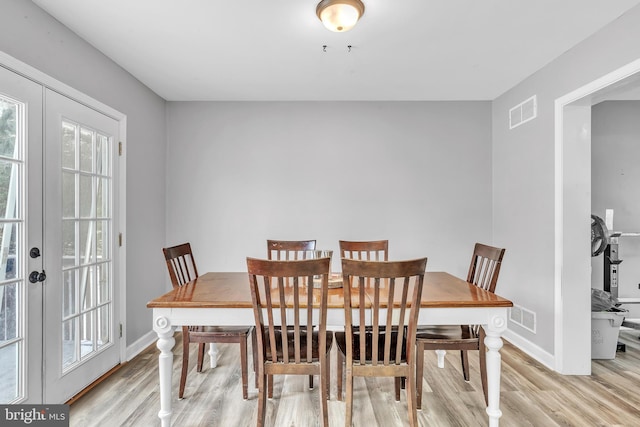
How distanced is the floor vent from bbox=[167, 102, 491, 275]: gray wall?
0.71 meters

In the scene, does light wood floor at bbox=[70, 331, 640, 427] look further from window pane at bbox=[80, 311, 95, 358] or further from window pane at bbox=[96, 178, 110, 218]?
window pane at bbox=[96, 178, 110, 218]

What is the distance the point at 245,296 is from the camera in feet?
6.63

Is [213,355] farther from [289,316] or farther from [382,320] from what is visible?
[382,320]

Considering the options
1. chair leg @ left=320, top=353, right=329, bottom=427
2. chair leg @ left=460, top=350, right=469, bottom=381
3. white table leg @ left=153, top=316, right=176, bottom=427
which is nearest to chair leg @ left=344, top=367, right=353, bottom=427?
chair leg @ left=320, top=353, right=329, bottom=427

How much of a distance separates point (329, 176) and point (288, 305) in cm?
225

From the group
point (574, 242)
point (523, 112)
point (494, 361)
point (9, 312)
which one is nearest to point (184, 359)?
point (9, 312)

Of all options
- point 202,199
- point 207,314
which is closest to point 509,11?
point 207,314

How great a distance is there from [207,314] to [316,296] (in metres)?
0.62

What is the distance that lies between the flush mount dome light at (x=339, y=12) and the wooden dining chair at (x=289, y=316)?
1380 millimetres

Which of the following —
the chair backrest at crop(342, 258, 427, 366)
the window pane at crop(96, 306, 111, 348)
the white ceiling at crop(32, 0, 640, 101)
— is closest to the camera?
the chair backrest at crop(342, 258, 427, 366)

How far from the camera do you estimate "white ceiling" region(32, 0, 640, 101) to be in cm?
210

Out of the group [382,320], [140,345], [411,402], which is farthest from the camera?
[140,345]

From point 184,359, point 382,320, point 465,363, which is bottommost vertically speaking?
point 465,363

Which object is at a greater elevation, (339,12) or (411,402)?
(339,12)
